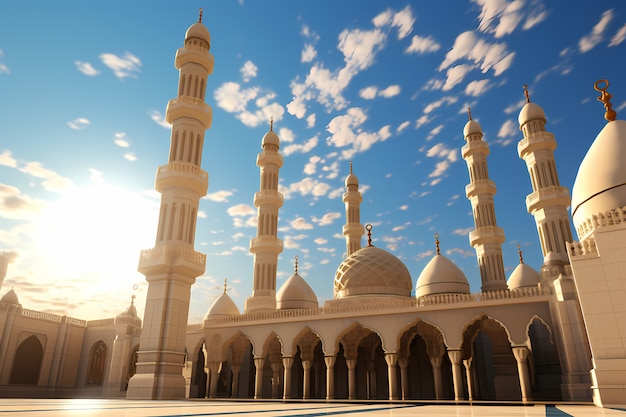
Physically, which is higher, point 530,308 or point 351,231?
point 351,231

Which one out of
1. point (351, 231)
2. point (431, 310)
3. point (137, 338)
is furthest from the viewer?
point (351, 231)

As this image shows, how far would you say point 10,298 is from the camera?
76.6 feet

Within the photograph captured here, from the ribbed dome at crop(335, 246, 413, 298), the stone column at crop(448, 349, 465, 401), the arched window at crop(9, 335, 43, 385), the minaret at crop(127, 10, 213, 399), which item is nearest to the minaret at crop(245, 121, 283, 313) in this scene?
the ribbed dome at crop(335, 246, 413, 298)

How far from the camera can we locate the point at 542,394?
65.9ft

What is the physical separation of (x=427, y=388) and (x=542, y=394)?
5.43 metres

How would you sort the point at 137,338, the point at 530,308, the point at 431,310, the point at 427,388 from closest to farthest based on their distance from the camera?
the point at 530,308 → the point at 431,310 → the point at 427,388 → the point at 137,338

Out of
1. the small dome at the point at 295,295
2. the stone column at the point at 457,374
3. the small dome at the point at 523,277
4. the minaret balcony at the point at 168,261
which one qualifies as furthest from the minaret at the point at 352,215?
the minaret balcony at the point at 168,261

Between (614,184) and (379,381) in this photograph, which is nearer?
(614,184)

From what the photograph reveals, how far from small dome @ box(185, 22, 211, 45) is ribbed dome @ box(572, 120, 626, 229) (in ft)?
54.8

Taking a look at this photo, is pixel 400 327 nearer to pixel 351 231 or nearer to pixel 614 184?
pixel 614 184

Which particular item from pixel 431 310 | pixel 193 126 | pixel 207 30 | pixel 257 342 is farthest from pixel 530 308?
pixel 207 30

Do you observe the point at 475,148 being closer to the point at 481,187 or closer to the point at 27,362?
the point at 481,187

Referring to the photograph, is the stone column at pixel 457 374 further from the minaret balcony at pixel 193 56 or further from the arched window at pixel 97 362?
A: the arched window at pixel 97 362

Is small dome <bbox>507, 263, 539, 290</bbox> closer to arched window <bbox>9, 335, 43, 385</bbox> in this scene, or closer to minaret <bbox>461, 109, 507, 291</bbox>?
minaret <bbox>461, 109, 507, 291</bbox>
